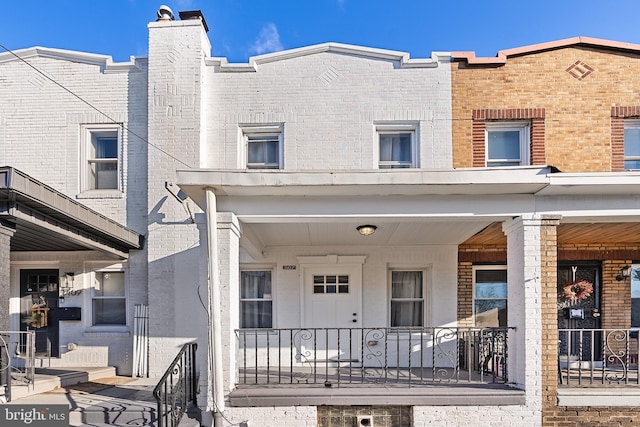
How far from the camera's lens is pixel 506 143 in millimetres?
9039

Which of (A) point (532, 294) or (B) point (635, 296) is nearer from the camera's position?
(A) point (532, 294)

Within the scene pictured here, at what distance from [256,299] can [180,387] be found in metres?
3.49

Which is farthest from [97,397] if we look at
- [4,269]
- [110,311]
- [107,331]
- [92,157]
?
[92,157]

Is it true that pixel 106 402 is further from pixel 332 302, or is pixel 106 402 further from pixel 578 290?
A: pixel 578 290

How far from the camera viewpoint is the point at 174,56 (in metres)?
8.98

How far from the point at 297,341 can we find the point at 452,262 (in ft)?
10.5

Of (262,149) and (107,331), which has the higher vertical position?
(262,149)

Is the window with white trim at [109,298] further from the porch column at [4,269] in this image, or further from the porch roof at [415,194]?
the porch roof at [415,194]

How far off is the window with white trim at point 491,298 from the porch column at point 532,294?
302 centimetres

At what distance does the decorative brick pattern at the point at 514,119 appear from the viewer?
28.7ft

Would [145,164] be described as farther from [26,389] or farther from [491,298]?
[491,298]

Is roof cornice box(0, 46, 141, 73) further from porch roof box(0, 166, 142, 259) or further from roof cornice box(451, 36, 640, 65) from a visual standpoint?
roof cornice box(451, 36, 640, 65)

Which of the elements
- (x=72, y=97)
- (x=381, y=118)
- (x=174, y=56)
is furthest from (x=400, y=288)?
(x=72, y=97)

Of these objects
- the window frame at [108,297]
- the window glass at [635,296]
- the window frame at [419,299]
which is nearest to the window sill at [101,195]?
the window frame at [108,297]
